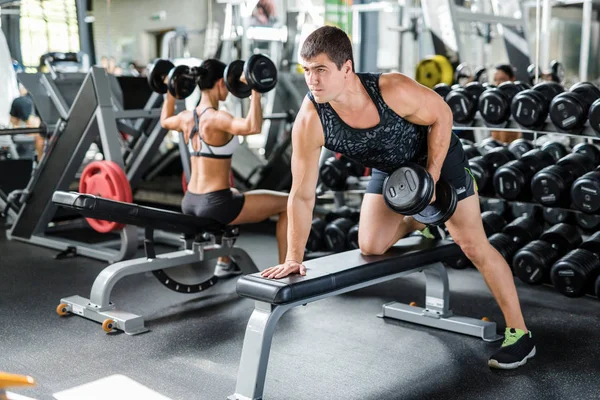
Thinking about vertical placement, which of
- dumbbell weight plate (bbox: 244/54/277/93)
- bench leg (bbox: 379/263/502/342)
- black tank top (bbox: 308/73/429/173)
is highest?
dumbbell weight plate (bbox: 244/54/277/93)

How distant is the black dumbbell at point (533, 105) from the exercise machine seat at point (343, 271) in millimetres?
804

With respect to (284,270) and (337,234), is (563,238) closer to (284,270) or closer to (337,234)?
(337,234)

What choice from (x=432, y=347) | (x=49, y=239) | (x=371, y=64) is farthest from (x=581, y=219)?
(x=371, y=64)

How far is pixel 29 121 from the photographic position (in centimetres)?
656

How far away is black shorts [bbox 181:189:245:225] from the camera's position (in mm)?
3396

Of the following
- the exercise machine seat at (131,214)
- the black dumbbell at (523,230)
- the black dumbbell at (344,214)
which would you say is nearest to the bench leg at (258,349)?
the exercise machine seat at (131,214)

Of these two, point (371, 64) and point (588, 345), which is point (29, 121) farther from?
point (588, 345)

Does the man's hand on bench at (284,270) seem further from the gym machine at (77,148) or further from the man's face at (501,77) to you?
the man's face at (501,77)

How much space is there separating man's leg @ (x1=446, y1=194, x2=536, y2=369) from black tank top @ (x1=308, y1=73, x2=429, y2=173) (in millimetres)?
295

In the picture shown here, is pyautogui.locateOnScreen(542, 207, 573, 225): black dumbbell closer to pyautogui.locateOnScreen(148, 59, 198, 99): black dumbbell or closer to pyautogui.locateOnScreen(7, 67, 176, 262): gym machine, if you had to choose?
pyautogui.locateOnScreen(148, 59, 198, 99): black dumbbell

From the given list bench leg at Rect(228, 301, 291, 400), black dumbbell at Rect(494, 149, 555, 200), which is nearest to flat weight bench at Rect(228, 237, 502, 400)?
bench leg at Rect(228, 301, 291, 400)

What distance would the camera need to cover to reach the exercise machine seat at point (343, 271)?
2102mm

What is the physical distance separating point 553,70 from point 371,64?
307 cm

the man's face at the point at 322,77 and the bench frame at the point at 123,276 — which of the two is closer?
the man's face at the point at 322,77
